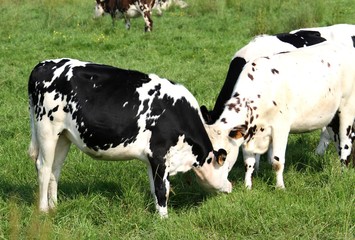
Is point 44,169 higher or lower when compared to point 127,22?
higher

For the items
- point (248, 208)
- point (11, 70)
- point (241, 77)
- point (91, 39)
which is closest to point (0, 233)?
point (248, 208)

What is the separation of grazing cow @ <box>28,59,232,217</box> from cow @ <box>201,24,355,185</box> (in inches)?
39.6

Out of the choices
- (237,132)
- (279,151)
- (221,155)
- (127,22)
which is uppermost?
(237,132)

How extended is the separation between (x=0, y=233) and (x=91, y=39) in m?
9.85

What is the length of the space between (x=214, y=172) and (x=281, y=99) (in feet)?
3.30

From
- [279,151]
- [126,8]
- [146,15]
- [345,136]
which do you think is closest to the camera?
[279,151]

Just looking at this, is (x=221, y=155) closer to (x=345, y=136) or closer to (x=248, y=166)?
(x=248, y=166)

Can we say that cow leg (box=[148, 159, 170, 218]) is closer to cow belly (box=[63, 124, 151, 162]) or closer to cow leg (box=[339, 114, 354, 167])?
cow belly (box=[63, 124, 151, 162])

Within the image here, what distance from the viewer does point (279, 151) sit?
5.83 metres

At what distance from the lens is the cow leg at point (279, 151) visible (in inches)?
227

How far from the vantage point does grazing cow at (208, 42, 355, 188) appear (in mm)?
5652

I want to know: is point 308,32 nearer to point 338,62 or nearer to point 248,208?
point 338,62

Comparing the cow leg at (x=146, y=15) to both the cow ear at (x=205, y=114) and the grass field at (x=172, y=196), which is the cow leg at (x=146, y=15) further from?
the cow ear at (x=205, y=114)

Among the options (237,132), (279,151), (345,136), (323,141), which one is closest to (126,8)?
(323,141)
